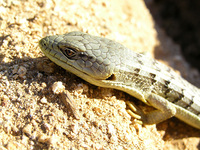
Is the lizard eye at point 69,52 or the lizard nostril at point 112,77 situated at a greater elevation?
the lizard eye at point 69,52

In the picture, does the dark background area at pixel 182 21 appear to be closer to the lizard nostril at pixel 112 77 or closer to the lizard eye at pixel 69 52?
the lizard nostril at pixel 112 77

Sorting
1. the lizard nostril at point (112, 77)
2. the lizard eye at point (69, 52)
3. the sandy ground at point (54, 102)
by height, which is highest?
the lizard eye at point (69, 52)

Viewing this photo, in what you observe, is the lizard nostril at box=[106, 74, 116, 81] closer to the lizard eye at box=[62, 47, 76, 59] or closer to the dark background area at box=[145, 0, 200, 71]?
the lizard eye at box=[62, 47, 76, 59]

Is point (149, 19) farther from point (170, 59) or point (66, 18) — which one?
point (66, 18)

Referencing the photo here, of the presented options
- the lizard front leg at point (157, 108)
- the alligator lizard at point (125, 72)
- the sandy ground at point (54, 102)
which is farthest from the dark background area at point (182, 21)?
the lizard front leg at point (157, 108)

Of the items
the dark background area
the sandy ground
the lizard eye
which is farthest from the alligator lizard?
the dark background area

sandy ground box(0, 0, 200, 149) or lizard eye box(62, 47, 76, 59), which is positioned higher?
lizard eye box(62, 47, 76, 59)
